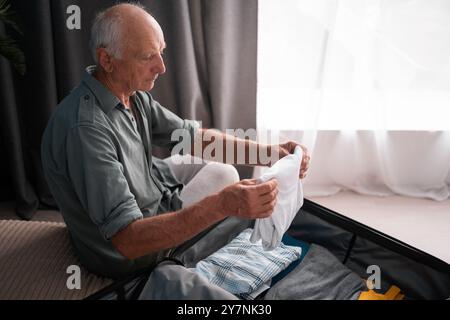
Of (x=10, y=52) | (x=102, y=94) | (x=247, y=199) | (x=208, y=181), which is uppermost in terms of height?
(x=10, y=52)

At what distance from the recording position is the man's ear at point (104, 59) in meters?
1.04

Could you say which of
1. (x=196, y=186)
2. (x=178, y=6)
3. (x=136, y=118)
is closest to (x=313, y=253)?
(x=196, y=186)

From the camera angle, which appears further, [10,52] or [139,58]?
[10,52]

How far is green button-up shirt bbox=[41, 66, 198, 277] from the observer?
92cm

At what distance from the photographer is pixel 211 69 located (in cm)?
180

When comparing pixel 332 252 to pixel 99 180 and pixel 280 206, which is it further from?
pixel 99 180

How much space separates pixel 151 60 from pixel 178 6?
69 centimetres

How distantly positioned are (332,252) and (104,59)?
99cm

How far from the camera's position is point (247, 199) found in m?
0.94

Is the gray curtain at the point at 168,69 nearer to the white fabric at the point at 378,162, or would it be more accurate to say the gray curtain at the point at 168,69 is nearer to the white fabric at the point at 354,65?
the white fabric at the point at 354,65

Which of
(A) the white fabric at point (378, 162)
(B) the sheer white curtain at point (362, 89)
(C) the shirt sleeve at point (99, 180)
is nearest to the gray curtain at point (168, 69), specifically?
(B) the sheer white curtain at point (362, 89)

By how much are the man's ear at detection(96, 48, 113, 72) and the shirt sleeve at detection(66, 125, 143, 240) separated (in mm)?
205

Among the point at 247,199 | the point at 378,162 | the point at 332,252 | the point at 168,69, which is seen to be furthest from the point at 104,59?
the point at 378,162
